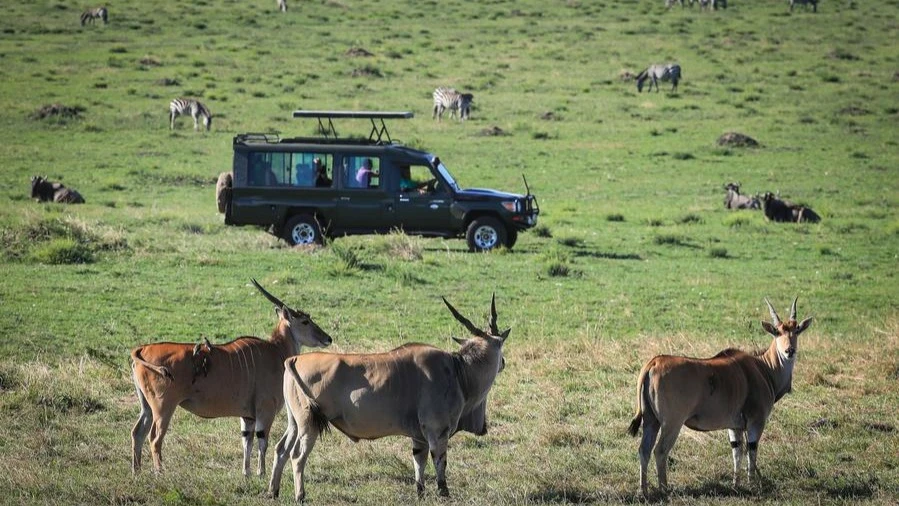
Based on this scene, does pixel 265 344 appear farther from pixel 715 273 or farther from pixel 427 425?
pixel 715 273

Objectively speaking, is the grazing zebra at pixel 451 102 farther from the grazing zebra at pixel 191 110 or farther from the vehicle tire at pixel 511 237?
the vehicle tire at pixel 511 237

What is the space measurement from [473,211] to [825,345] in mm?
9050

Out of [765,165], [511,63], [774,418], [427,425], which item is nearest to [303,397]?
[427,425]

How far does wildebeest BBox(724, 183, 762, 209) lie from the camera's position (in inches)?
1195

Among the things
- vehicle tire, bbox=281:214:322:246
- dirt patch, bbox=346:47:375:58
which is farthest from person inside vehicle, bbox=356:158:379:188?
dirt patch, bbox=346:47:375:58

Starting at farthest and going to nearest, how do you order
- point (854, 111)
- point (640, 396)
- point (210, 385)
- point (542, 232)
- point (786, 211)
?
1. point (854, 111)
2. point (786, 211)
3. point (542, 232)
4. point (210, 385)
5. point (640, 396)

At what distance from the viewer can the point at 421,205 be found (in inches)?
949

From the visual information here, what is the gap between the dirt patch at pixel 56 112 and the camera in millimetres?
38969

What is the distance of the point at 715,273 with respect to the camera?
75.4 ft

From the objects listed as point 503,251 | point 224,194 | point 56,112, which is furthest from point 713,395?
point 56,112

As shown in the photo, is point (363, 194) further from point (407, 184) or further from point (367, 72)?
point (367, 72)

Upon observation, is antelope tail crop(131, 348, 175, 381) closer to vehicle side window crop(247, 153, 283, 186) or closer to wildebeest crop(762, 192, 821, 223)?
vehicle side window crop(247, 153, 283, 186)

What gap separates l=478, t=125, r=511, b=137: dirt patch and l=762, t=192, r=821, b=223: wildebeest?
38.6 ft

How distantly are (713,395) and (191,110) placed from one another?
2995 centimetres
